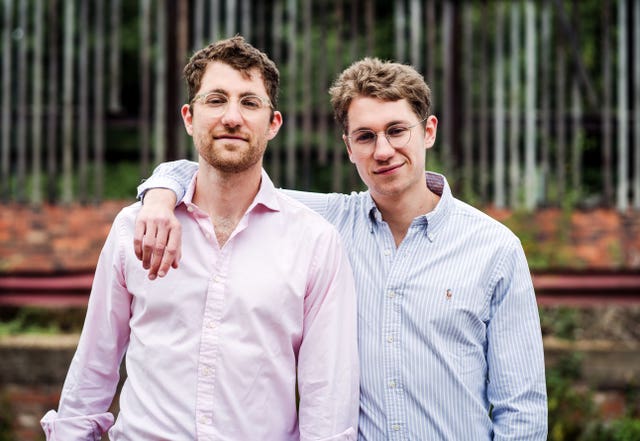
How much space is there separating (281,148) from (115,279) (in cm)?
397

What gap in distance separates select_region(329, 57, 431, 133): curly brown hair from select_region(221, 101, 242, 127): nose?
389mm

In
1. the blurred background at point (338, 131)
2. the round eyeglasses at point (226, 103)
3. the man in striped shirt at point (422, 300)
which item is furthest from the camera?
the blurred background at point (338, 131)

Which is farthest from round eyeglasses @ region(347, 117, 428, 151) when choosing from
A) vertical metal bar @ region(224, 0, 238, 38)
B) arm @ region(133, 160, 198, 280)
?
vertical metal bar @ region(224, 0, 238, 38)

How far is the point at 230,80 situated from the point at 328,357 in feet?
3.01

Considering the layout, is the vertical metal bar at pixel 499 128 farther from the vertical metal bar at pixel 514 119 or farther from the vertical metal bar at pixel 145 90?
the vertical metal bar at pixel 145 90

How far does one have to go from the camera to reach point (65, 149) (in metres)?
6.29

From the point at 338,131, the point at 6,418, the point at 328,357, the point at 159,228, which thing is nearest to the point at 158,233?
the point at 159,228

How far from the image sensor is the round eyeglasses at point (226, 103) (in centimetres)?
250

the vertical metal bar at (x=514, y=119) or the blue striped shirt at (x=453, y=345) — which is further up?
the vertical metal bar at (x=514, y=119)

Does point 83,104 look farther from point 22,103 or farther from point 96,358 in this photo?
point 96,358

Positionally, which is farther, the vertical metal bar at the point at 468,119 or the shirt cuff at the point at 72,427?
the vertical metal bar at the point at 468,119

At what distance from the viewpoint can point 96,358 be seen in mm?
2574

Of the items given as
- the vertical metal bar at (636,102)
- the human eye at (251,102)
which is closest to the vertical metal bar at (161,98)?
the vertical metal bar at (636,102)

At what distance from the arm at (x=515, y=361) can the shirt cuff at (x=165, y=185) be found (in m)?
1.04
